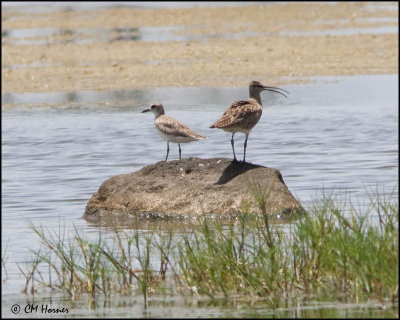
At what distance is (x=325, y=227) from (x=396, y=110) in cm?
1477

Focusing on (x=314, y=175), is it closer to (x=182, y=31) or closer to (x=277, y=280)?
(x=277, y=280)

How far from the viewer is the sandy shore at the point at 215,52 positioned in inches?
1113

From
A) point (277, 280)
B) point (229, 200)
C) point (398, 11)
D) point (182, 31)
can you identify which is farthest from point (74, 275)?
point (398, 11)

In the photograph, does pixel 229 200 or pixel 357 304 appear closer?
pixel 357 304

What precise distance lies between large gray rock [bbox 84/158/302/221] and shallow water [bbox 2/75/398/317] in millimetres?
560

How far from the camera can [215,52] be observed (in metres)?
31.8

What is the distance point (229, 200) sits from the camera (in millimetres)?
12555
